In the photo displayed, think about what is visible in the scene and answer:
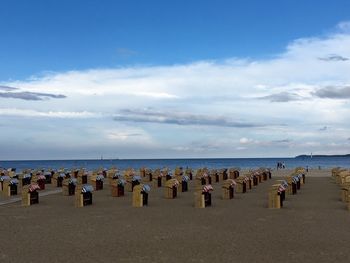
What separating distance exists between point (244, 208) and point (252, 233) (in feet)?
15.6

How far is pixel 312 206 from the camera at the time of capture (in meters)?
16.6

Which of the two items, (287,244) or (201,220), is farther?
(201,220)

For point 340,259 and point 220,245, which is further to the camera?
point 220,245

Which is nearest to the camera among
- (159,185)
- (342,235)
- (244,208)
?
(342,235)

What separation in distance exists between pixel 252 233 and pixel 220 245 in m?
1.58

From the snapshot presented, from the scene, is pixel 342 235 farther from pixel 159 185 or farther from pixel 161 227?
pixel 159 185

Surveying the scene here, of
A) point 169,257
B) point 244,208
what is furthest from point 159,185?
point 169,257

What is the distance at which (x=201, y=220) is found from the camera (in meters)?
13.3

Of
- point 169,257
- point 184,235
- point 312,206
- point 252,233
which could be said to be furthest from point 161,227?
point 312,206

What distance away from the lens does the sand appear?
9.03 m

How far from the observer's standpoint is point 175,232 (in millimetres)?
11398

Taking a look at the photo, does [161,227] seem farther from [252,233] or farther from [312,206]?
[312,206]

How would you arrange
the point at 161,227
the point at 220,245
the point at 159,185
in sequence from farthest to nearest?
the point at 159,185 → the point at 161,227 → the point at 220,245

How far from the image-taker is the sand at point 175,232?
29.6 ft
